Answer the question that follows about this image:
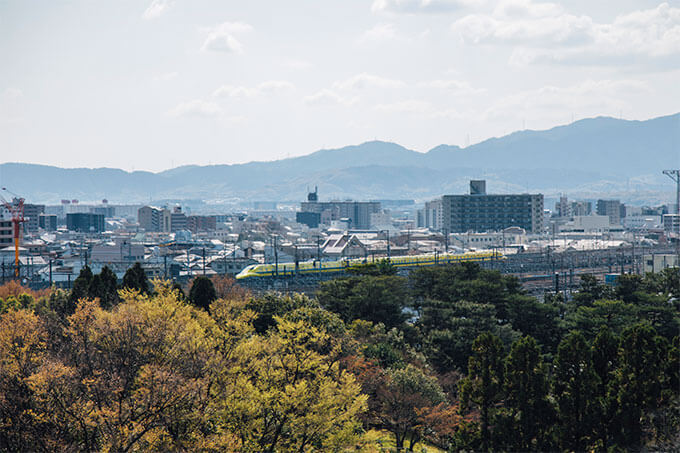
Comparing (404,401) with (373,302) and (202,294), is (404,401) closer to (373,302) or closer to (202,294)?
(202,294)

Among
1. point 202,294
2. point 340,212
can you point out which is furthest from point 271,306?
point 340,212

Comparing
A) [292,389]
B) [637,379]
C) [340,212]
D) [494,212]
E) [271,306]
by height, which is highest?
[340,212]

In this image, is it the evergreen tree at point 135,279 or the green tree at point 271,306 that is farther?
the evergreen tree at point 135,279

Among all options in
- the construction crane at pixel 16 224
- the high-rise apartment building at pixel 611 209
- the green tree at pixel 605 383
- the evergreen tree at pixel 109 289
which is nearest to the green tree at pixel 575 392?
the green tree at pixel 605 383

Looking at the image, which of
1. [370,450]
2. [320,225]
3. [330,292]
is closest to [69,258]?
[330,292]

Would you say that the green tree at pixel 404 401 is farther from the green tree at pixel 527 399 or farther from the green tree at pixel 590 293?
the green tree at pixel 590 293

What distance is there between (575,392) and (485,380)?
2112 mm

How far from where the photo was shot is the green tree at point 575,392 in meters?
16.1

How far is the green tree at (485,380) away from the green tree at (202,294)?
33.3ft

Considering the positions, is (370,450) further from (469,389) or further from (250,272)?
(250,272)

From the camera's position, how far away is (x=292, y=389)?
1418 centimetres

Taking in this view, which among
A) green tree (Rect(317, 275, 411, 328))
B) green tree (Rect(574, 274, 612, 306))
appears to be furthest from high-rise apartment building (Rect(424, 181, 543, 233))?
green tree (Rect(317, 275, 411, 328))

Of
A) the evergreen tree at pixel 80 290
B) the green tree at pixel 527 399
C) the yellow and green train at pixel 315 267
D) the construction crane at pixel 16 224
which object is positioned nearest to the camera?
the green tree at pixel 527 399

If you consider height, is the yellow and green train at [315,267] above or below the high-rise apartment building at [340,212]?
below
